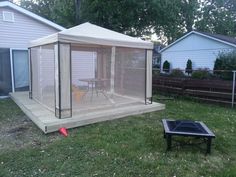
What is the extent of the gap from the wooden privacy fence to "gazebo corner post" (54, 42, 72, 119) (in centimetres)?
503

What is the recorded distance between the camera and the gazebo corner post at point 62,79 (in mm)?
4969

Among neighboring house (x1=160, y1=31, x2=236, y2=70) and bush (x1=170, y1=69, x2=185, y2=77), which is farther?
neighboring house (x1=160, y1=31, x2=236, y2=70)

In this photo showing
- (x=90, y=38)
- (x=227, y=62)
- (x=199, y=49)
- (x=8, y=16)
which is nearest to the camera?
(x=90, y=38)

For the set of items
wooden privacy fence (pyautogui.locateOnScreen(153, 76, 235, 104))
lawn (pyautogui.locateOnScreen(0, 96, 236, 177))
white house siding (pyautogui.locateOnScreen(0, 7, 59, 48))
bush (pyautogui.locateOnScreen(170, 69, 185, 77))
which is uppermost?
white house siding (pyautogui.locateOnScreen(0, 7, 59, 48))

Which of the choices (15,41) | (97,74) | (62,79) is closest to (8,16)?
(15,41)

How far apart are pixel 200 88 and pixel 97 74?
3832 mm

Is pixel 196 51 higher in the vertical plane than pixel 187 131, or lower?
higher

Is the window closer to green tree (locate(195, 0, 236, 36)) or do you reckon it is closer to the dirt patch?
the dirt patch

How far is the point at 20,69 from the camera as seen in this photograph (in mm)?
8789

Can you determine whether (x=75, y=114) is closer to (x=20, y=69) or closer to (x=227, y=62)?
(x=20, y=69)

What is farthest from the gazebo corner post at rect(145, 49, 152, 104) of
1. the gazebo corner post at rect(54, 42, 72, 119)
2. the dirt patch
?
the dirt patch

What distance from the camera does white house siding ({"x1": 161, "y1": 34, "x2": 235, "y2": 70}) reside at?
1611 centimetres

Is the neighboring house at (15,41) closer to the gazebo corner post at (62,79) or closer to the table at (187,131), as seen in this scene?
the gazebo corner post at (62,79)

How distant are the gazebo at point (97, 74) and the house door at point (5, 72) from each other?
177 centimetres
